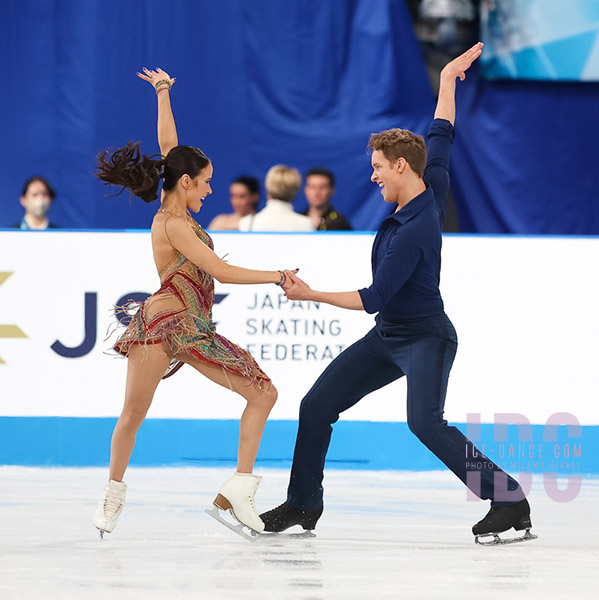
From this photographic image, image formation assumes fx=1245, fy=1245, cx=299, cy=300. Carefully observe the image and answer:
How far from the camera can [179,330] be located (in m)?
4.21

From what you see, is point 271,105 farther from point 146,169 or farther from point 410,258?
point 410,258

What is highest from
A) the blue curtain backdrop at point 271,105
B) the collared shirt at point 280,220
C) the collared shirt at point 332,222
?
the blue curtain backdrop at point 271,105

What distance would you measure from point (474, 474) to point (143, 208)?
17.6ft

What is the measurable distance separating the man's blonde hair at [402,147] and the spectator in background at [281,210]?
263 cm

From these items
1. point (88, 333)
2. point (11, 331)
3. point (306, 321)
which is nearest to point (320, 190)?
point (306, 321)

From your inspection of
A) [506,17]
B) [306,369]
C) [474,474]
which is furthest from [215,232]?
[506,17]

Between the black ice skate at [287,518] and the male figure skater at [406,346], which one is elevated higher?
the male figure skater at [406,346]

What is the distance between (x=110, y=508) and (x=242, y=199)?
3808mm

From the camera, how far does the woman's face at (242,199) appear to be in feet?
25.5

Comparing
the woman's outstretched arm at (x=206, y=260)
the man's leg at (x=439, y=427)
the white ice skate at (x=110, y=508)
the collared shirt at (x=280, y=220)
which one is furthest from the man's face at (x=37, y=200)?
the man's leg at (x=439, y=427)

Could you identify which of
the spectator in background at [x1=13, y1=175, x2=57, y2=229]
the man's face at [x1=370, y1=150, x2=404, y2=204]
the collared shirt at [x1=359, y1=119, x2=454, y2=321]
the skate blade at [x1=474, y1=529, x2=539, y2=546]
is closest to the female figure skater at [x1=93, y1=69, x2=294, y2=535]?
the collared shirt at [x1=359, y1=119, x2=454, y2=321]

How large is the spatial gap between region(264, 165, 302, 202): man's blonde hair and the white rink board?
0.79 meters

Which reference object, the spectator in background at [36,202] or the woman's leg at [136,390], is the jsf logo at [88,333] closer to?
the spectator in background at [36,202]

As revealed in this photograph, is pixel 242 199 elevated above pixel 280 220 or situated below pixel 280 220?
above
